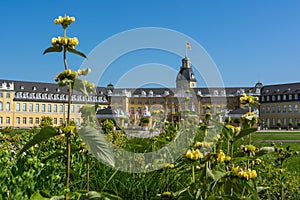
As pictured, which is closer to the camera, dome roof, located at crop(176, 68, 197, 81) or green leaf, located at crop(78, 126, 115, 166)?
green leaf, located at crop(78, 126, 115, 166)

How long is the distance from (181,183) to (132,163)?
44 cm

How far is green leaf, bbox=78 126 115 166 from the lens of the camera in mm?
1159

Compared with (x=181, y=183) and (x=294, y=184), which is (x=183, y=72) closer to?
(x=181, y=183)

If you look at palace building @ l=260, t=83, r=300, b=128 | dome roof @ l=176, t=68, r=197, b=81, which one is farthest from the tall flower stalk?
palace building @ l=260, t=83, r=300, b=128

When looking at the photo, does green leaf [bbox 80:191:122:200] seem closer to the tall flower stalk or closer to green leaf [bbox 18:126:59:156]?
the tall flower stalk

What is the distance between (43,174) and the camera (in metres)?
1.90

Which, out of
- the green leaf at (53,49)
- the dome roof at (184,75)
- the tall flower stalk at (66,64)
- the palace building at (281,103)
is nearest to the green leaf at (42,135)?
the tall flower stalk at (66,64)

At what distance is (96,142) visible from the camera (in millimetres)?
1166

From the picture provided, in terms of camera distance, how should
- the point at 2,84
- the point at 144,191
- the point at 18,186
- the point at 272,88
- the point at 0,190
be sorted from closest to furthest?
the point at 0,190, the point at 18,186, the point at 144,191, the point at 2,84, the point at 272,88

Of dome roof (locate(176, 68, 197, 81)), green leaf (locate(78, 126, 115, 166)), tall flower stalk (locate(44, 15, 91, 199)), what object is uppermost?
dome roof (locate(176, 68, 197, 81))

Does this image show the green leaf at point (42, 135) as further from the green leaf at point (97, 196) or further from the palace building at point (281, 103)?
the palace building at point (281, 103)

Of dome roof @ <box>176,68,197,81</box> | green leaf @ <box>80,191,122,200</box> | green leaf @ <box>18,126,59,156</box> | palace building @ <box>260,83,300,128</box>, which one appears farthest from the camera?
palace building @ <box>260,83,300,128</box>

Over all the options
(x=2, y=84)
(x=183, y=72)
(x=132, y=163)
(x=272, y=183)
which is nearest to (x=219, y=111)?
(x=183, y=72)

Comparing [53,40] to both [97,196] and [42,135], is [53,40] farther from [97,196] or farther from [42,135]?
[97,196]
